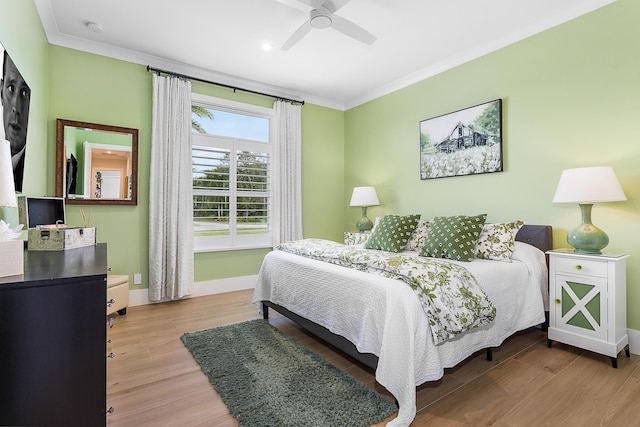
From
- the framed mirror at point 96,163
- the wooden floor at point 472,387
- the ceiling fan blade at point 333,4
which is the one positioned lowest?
the wooden floor at point 472,387

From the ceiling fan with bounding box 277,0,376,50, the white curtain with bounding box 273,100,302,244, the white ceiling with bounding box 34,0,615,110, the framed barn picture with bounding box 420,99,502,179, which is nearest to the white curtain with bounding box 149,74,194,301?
the white ceiling with bounding box 34,0,615,110

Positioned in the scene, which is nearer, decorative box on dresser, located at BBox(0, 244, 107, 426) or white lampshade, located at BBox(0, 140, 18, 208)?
decorative box on dresser, located at BBox(0, 244, 107, 426)

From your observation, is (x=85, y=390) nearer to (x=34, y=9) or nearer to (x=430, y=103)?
(x=34, y=9)

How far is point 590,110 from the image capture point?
262cm

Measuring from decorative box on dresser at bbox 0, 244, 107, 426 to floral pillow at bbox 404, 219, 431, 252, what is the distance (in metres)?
2.69

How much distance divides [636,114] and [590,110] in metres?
0.29

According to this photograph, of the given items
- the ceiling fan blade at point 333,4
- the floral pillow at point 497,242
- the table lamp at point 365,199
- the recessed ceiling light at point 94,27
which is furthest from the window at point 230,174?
the floral pillow at point 497,242

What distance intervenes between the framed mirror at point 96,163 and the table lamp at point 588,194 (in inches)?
161

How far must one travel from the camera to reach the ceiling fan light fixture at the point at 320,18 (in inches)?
96.1

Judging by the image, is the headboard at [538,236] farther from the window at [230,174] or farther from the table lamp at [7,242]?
the table lamp at [7,242]

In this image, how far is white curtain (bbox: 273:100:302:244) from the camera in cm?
447

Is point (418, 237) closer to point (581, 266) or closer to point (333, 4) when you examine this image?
point (581, 266)

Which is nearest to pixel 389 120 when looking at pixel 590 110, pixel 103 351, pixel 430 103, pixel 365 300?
pixel 430 103

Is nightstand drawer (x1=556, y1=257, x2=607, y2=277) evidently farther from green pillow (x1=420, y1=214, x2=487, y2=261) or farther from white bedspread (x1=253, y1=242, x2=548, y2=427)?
green pillow (x1=420, y1=214, x2=487, y2=261)
